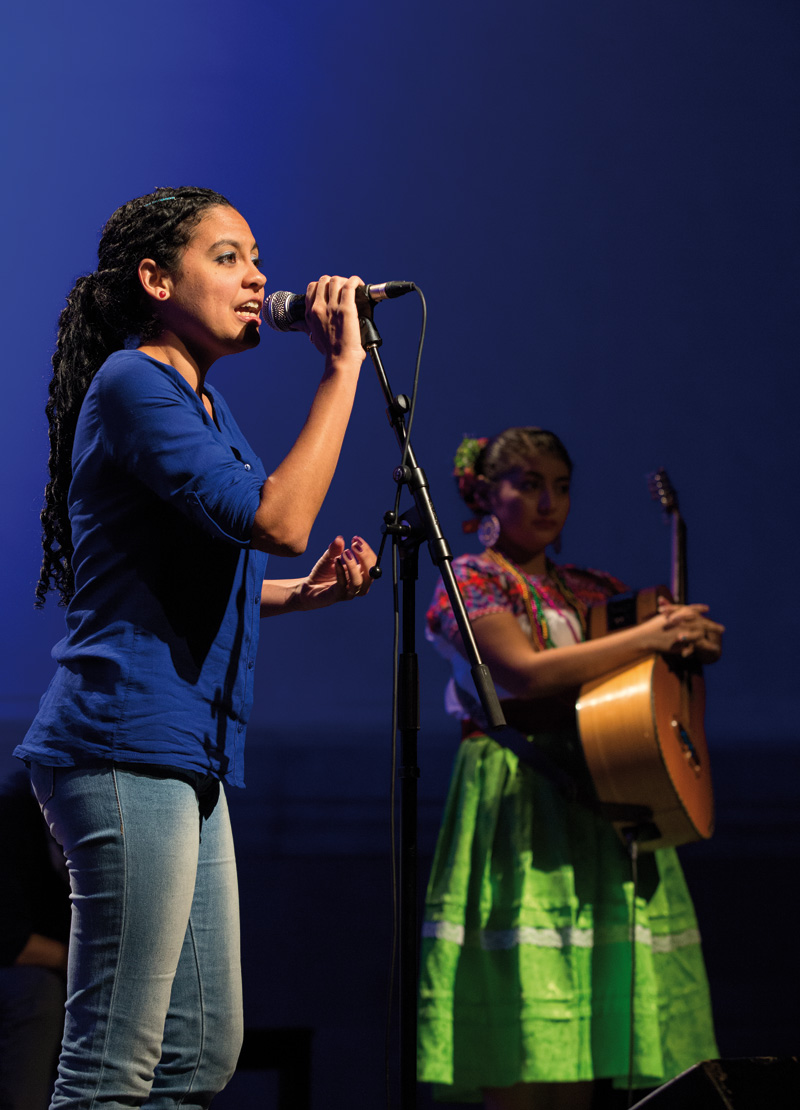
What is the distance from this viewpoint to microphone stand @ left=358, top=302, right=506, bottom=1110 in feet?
4.55

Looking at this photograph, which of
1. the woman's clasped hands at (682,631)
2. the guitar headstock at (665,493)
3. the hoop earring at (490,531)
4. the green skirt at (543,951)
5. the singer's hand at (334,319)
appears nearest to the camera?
the singer's hand at (334,319)

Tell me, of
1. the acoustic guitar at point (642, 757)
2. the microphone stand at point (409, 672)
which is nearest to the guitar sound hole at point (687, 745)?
the acoustic guitar at point (642, 757)

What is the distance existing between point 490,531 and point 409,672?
985 mm

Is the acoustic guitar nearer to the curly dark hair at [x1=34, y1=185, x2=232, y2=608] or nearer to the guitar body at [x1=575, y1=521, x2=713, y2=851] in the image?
the guitar body at [x1=575, y1=521, x2=713, y2=851]

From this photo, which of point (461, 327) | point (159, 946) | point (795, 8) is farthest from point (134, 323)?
point (795, 8)

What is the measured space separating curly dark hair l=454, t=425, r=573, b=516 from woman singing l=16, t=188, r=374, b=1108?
1.11 meters

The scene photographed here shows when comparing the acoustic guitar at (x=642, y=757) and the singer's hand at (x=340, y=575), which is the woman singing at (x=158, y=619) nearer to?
the singer's hand at (x=340, y=575)

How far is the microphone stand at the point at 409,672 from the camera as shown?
4.55 ft

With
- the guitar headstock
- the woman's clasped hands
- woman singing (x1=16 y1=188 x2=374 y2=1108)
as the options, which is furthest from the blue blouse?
the guitar headstock

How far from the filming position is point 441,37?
130 inches

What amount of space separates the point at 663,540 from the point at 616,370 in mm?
579

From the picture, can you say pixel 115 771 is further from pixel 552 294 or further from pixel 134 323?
pixel 552 294

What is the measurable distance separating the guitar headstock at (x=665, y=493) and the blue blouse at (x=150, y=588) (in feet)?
5.40

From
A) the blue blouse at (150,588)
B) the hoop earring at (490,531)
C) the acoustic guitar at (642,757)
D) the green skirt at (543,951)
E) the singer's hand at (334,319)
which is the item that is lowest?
the green skirt at (543,951)
